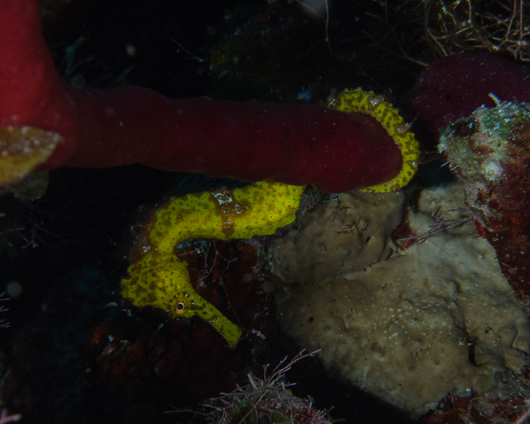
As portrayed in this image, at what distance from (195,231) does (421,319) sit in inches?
117

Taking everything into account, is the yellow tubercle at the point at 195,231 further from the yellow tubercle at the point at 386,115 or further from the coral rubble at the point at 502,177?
the coral rubble at the point at 502,177

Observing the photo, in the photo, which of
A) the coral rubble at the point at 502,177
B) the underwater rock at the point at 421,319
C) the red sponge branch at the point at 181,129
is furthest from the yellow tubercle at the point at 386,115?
the underwater rock at the point at 421,319

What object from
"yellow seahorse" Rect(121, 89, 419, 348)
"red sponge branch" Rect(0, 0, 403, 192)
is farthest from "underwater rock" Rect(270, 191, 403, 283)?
"red sponge branch" Rect(0, 0, 403, 192)

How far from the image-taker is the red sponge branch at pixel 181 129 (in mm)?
1322

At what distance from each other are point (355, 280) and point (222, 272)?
1.74 metres

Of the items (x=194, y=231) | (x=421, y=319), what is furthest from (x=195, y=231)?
(x=421, y=319)

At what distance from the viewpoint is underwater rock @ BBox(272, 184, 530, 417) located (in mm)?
3742

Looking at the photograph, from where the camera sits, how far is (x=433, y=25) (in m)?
3.67

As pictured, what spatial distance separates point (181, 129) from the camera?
6.75ft

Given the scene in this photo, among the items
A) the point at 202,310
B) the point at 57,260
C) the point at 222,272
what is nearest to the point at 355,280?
the point at 222,272

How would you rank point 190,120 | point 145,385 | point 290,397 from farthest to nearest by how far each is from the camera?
point 145,385, point 290,397, point 190,120

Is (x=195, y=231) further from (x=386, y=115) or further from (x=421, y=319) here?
(x=421, y=319)

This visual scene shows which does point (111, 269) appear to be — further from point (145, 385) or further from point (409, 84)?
point (409, 84)

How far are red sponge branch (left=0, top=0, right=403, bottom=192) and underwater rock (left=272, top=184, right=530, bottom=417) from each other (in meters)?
1.48
